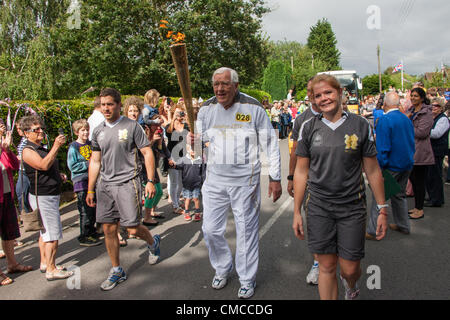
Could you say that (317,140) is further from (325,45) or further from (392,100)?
(325,45)

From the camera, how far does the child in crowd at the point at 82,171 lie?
199 inches

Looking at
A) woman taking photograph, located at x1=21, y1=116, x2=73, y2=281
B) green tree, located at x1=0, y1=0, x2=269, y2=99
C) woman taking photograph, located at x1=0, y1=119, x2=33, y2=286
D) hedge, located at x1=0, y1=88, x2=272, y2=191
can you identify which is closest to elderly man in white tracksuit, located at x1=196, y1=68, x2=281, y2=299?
woman taking photograph, located at x1=21, y1=116, x2=73, y2=281

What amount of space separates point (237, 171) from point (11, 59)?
85.7 ft

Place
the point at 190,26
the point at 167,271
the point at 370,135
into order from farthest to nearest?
the point at 190,26, the point at 167,271, the point at 370,135

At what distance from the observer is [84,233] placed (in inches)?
203

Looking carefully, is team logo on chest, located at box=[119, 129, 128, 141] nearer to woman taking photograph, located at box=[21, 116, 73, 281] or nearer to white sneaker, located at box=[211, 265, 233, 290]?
woman taking photograph, located at box=[21, 116, 73, 281]

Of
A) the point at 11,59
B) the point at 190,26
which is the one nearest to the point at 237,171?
the point at 190,26

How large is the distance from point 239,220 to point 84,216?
2763mm

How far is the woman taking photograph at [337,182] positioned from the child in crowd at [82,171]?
3.49m

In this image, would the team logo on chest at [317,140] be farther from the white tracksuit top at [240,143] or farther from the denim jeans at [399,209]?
the denim jeans at [399,209]

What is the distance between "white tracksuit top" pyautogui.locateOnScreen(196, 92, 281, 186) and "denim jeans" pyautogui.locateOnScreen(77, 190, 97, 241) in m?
2.44

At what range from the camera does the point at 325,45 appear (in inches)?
3295

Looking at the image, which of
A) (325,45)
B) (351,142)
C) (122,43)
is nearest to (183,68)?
(351,142)
